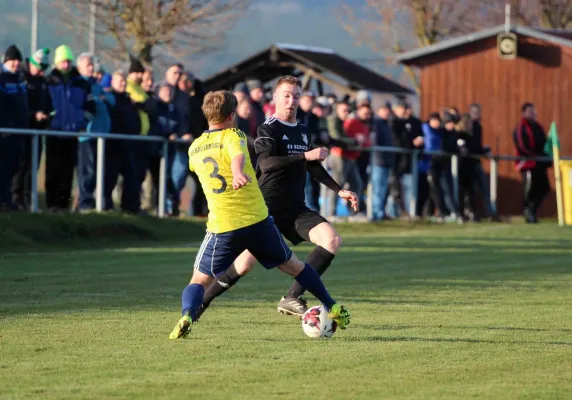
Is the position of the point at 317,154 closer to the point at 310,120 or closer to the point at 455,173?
the point at 310,120

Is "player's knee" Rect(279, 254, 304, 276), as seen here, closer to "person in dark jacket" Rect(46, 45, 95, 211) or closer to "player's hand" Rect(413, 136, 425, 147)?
"person in dark jacket" Rect(46, 45, 95, 211)

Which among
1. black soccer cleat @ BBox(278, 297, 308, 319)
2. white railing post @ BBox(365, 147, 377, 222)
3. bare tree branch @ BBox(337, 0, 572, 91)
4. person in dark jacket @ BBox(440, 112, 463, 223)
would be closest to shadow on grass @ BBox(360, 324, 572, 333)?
black soccer cleat @ BBox(278, 297, 308, 319)

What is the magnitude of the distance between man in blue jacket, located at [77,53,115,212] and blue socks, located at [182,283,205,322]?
10402 millimetres

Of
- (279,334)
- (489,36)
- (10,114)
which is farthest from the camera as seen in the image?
(489,36)

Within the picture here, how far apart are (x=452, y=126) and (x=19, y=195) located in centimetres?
1042

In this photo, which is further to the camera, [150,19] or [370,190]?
[150,19]

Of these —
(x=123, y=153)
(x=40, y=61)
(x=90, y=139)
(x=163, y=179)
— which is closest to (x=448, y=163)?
(x=163, y=179)

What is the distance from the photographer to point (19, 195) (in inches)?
750

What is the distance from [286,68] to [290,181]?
26804 millimetres

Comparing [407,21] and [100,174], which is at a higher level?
[407,21]

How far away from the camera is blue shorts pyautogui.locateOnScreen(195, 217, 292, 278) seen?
30.7 feet

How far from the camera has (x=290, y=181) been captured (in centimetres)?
1075

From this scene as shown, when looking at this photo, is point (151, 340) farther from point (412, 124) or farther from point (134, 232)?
point (412, 124)

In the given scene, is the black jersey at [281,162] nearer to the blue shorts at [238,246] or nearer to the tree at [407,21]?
the blue shorts at [238,246]
